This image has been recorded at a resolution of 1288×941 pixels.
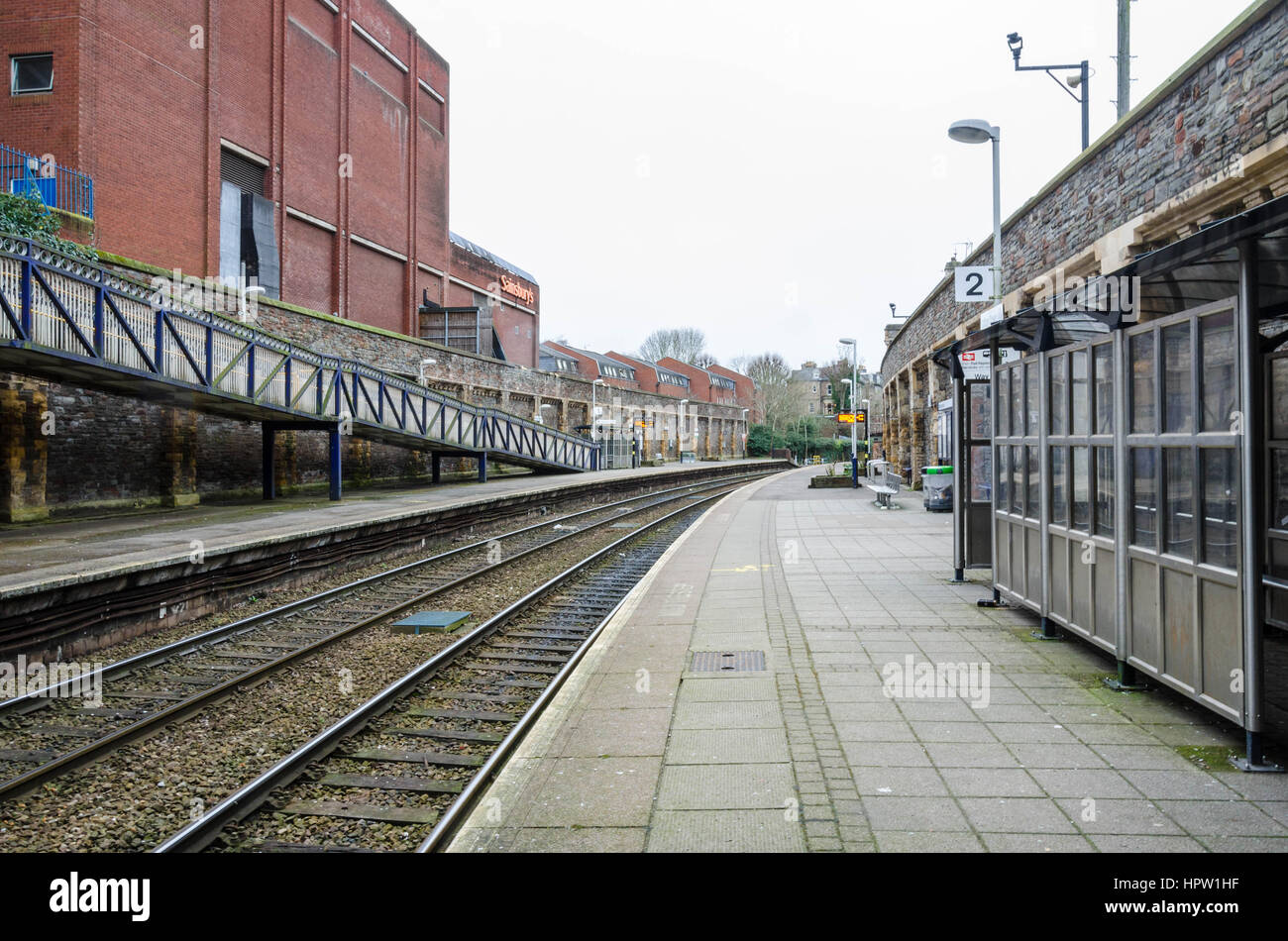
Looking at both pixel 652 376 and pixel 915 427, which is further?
pixel 652 376

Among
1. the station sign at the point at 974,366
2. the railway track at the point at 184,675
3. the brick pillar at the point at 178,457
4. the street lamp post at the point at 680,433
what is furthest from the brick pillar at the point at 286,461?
the street lamp post at the point at 680,433

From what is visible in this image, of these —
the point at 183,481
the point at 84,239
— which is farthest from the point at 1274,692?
the point at 84,239

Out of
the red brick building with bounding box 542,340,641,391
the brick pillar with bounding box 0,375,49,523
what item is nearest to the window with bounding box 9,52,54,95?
the brick pillar with bounding box 0,375,49,523

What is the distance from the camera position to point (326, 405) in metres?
18.8

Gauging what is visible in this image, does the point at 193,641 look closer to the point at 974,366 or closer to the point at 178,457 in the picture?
the point at 974,366

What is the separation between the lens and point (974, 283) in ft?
38.6

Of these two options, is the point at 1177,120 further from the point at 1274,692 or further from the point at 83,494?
the point at 83,494

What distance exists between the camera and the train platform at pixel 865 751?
11.3 ft

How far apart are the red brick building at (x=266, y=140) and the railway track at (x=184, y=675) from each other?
14386 mm

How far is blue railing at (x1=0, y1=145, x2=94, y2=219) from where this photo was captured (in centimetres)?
1697

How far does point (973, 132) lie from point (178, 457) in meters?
16.1

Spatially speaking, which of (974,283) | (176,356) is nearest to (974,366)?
(974,283)

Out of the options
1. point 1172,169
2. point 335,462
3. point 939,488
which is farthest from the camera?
point 335,462

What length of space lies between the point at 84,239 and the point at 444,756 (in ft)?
55.2
